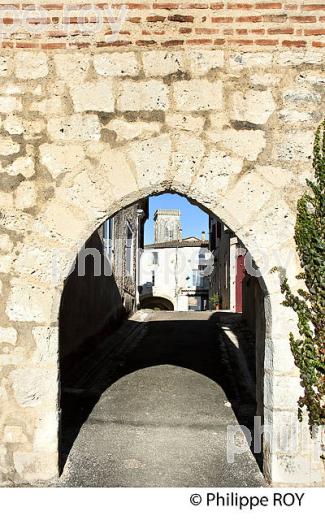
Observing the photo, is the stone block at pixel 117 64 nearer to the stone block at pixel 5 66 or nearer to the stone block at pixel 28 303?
the stone block at pixel 5 66

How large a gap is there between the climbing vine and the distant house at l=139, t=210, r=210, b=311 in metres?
24.5

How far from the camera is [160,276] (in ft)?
94.4

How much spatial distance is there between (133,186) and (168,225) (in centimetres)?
3329

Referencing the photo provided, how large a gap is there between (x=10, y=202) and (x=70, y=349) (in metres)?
3.66

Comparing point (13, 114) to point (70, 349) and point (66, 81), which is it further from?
point (70, 349)

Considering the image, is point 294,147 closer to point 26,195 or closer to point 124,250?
point 26,195

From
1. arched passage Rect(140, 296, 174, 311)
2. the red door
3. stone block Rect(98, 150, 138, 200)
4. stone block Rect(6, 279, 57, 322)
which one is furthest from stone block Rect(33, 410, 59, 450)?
arched passage Rect(140, 296, 174, 311)

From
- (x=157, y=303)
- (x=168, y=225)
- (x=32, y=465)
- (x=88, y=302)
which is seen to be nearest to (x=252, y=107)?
(x=32, y=465)

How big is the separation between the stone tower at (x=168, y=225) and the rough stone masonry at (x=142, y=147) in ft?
108

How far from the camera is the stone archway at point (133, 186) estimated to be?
3.00 meters

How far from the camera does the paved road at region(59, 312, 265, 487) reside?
10.7 feet

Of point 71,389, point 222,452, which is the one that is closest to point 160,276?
point 71,389

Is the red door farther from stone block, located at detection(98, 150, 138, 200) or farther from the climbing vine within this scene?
stone block, located at detection(98, 150, 138, 200)

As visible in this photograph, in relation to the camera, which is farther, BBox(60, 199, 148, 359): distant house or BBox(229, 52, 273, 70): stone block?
BBox(60, 199, 148, 359): distant house
